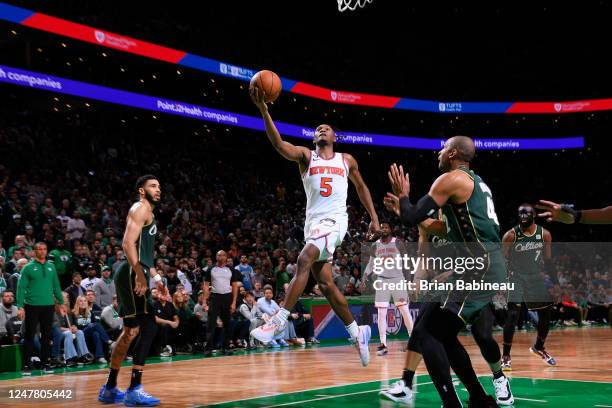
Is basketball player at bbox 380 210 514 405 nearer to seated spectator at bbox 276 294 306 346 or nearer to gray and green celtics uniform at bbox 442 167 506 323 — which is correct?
gray and green celtics uniform at bbox 442 167 506 323

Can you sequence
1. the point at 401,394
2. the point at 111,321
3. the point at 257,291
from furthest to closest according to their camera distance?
the point at 257,291, the point at 111,321, the point at 401,394

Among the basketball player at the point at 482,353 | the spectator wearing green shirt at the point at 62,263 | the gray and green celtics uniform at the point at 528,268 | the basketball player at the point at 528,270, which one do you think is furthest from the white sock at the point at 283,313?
the spectator wearing green shirt at the point at 62,263

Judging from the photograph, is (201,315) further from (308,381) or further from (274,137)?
(274,137)

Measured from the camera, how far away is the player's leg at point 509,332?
9.32 m

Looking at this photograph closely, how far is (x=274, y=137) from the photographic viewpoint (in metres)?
6.60

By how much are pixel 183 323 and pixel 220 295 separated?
943 millimetres

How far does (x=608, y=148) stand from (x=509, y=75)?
6.52m

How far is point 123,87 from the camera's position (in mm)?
24641

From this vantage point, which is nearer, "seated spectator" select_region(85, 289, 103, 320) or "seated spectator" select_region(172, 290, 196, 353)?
"seated spectator" select_region(85, 289, 103, 320)

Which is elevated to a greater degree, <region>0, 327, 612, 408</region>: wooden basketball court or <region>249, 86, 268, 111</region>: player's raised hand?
<region>249, 86, 268, 111</region>: player's raised hand

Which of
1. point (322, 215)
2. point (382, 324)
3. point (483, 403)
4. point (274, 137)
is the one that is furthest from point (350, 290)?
point (483, 403)

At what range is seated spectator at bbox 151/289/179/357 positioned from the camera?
1272cm

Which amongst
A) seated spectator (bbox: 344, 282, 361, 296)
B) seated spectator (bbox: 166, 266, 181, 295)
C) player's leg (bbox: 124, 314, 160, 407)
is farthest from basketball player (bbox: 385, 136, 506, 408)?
seated spectator (bbox: 344, 282, 361, 296)

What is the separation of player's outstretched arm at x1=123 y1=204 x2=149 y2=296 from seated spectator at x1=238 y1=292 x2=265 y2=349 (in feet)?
24.9
